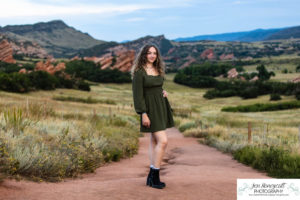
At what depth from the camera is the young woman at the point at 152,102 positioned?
5797 millimetres

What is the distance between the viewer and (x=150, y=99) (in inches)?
232

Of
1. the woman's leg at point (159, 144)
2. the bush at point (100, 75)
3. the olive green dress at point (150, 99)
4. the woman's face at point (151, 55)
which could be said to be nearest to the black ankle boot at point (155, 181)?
the woman's leg at point (159, 144)

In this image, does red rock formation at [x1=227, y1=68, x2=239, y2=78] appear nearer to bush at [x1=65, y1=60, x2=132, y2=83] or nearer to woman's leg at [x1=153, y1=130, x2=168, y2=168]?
bush at [x1=65, y1=60, x2=132, y2=83]

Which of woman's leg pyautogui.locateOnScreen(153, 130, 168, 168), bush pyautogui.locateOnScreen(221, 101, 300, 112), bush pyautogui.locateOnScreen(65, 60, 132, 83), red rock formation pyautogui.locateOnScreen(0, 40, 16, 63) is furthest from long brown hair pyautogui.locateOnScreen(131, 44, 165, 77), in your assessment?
red rock formation pyautogui.locateOnScreen(0, 40, 16, 63)

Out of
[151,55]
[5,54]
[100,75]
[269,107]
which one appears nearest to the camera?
[151,55]

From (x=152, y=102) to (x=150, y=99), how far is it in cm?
6

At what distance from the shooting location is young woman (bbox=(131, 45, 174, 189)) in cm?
580

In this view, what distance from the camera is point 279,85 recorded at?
2982 inches

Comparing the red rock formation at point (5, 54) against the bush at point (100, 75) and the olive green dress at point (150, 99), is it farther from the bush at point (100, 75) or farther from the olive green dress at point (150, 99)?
the olive green dress at point (150, 99)

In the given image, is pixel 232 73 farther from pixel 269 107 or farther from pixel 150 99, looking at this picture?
pixel 150 99

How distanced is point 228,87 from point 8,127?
8545cm

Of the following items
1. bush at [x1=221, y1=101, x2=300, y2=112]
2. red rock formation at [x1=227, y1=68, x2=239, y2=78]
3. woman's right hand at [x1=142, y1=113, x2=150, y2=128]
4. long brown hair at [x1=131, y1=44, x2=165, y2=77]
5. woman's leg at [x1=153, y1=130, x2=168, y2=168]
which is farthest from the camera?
red rock formation at [x1=227, y1=68, x2=239, y2=78]

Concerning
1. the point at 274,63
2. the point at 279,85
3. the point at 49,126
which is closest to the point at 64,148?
the point at 49,126

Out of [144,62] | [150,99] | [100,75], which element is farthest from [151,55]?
[100,75]
